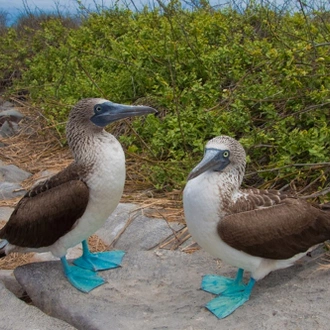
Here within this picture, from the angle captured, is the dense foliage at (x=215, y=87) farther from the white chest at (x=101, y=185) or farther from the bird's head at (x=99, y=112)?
the white chest at (x=101, y=185)

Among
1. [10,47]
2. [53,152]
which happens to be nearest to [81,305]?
[53,152]

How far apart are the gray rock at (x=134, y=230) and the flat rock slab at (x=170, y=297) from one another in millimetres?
339

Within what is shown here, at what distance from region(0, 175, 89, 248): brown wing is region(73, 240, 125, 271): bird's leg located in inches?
13.5

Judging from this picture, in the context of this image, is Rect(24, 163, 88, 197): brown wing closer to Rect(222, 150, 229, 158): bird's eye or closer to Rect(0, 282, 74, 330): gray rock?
Rect(0, 282, 74, 330): gray rock

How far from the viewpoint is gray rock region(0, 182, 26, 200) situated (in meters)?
4.95

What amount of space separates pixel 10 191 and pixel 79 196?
225 centimetres

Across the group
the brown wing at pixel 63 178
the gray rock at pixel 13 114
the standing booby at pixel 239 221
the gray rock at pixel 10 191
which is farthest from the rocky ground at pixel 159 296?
the gray rock at pixel 13 114

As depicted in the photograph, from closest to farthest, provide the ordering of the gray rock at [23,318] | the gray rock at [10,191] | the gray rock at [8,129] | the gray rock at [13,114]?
the gray rock at [23,318], the gray rock at [10,191], the gray rock at [8,129], the gray rock at [13,114]

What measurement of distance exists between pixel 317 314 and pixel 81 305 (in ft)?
4.13

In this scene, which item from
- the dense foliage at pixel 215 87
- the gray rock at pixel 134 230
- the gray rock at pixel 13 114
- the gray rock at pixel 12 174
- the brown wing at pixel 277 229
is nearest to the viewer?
the brown wing at pixel 277 229

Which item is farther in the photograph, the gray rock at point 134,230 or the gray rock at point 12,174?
the gray rock at point 12,174

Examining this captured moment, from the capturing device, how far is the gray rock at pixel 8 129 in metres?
6.89

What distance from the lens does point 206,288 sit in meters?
3.06

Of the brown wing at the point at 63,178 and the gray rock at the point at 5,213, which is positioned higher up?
the brown wing at the point at 63,178
